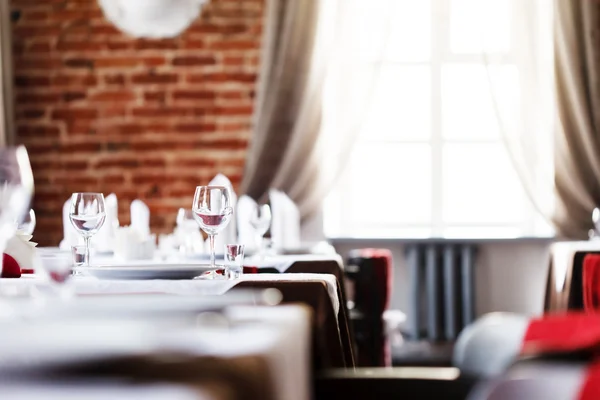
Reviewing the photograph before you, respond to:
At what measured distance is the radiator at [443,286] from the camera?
4.93 metres

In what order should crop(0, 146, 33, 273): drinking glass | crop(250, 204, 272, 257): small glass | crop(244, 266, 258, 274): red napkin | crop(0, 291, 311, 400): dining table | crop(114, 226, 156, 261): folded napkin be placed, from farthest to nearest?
crop(250, 204, 272, 257): small glass
crop(114, 226, 156, 261): folded napkin
crop(244, 266, 258, 274): red napkin
crop(0, 146, 33, 273): drinking glass
crop(0, 291, 311, 400): dining table

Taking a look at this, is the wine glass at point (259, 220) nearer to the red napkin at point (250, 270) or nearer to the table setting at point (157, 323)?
the red napkin at point (250, 270)

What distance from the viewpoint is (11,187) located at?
1400mm

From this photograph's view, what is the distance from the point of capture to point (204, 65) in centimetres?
493

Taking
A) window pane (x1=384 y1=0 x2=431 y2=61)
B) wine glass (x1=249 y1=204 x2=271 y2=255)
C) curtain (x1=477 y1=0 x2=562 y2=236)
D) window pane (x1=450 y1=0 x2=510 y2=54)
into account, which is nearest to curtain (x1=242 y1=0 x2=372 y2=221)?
window pane (x1=384 y1=0 x2=431 y2=61)

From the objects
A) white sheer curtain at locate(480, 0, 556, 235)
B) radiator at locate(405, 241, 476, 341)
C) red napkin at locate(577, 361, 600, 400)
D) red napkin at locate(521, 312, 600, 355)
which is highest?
white sheer curtain at locate(480, 0, 556, 235)

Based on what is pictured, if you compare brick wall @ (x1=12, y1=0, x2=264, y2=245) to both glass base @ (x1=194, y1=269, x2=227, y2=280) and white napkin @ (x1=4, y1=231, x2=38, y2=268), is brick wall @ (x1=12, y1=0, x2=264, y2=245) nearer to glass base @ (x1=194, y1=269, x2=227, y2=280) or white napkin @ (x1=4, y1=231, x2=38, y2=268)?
white napkin @ (x1=4, y1=231, x2=38, y2=268)

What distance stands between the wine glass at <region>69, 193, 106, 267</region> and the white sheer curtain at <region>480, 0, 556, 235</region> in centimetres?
348

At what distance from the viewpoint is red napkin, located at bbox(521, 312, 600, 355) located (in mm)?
749

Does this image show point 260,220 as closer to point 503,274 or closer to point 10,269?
point 10,269

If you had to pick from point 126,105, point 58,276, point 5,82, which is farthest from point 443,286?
point 58,276

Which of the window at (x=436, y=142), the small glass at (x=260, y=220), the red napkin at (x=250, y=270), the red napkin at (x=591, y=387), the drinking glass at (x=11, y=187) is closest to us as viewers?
the red napkin at (x=591, y=387)

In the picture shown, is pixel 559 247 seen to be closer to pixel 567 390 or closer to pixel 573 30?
pixel 573 30

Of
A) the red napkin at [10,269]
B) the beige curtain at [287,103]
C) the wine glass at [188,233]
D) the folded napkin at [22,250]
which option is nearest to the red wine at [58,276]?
the red napkin at [10,269]
